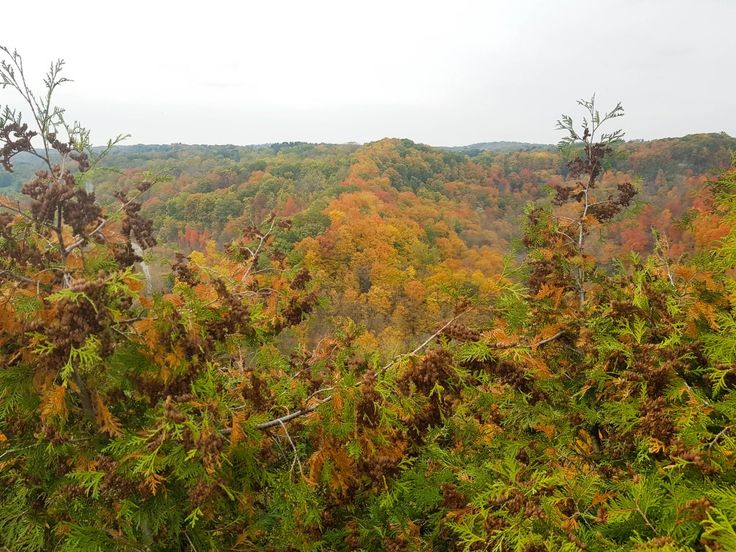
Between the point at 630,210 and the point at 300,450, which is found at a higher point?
the point at 630,210

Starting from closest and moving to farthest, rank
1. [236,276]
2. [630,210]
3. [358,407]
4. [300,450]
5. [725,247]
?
[358,407] < [725,247] < [300,450] < [236,276] < [630,210]

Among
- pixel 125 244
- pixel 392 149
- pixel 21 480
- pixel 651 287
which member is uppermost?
pixel 392 149

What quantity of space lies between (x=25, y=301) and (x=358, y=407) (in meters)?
1.95

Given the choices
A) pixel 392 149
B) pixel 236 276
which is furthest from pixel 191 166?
pixel 236 276

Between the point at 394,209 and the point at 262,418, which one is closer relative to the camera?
the point at 262,418

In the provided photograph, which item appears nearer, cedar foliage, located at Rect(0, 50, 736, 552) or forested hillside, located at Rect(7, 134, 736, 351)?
cedar foliage, located at Rect(0, 50, 736, 552)

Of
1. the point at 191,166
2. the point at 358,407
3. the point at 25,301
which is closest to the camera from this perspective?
the point at 25,301

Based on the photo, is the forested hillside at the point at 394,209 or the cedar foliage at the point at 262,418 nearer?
the cedar foliage at the point at 262,418

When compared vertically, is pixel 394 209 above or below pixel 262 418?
below

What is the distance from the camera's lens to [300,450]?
3.72 metres

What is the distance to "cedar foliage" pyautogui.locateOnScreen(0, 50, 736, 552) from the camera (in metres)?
2.50

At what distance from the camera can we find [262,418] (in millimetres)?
3146

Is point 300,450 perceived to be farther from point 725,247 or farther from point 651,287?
point 725,247

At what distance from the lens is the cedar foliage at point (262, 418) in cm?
250
